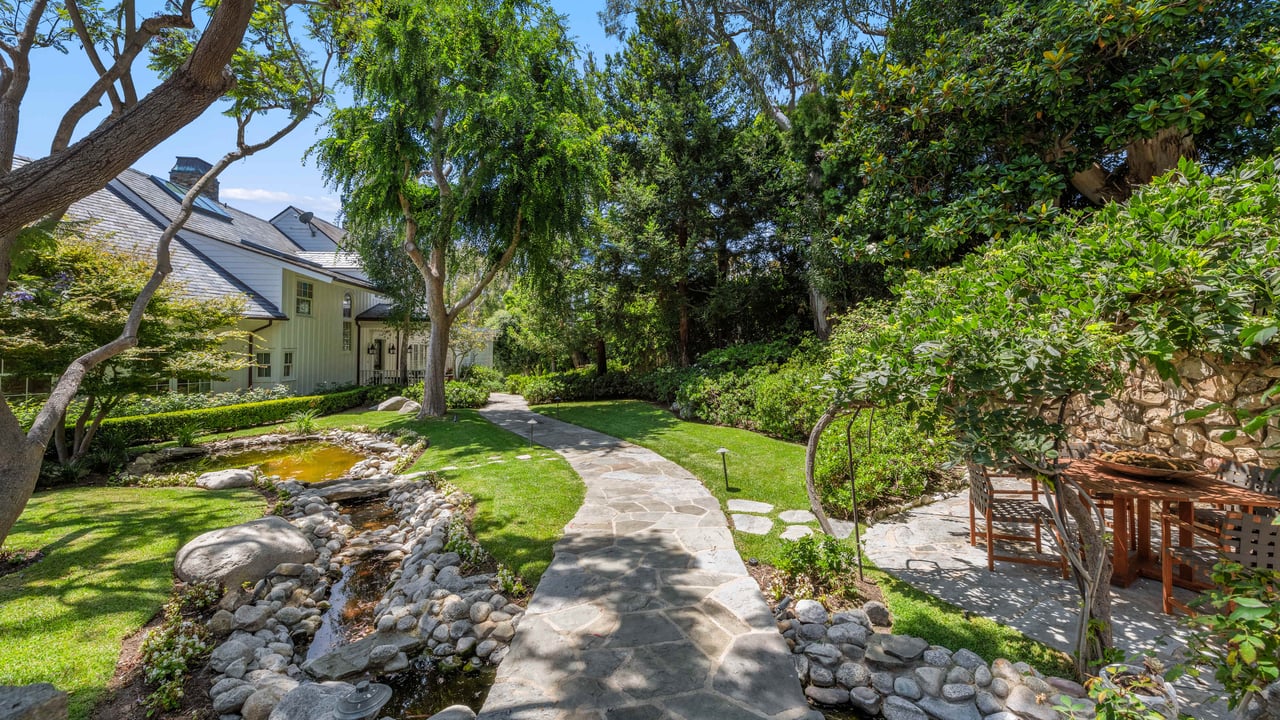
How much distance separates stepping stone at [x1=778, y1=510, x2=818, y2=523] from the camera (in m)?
4.95

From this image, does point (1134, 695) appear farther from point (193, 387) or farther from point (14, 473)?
point (193, 387)

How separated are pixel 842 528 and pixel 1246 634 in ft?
10.7

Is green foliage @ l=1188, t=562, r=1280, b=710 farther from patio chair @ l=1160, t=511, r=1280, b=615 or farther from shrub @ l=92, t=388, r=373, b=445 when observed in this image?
shrub @ l=92, t=388, r=373, b=445

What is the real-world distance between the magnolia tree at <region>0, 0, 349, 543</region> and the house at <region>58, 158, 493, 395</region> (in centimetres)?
421

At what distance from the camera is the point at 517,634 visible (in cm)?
317

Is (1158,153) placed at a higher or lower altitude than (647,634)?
higher

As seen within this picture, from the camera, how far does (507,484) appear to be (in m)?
6.44

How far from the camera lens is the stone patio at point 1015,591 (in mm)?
2908

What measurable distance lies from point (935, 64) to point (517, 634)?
9500 millimetres

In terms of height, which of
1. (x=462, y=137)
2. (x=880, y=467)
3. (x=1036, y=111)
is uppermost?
(x=462, y=137)

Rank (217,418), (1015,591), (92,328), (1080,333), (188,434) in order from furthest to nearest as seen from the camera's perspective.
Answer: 1. (217,418)
2. (188,434)
3. (92,328)
4. (1015,591)
5. (1080,333)

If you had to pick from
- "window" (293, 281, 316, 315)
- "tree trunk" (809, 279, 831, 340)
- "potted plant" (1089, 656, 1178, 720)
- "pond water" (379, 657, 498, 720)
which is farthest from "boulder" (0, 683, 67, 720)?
"window" (293, 281, 316, 315)

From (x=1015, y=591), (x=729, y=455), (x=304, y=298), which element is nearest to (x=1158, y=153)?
(x=1015, y=591)

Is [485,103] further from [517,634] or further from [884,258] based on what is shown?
[517,634]
